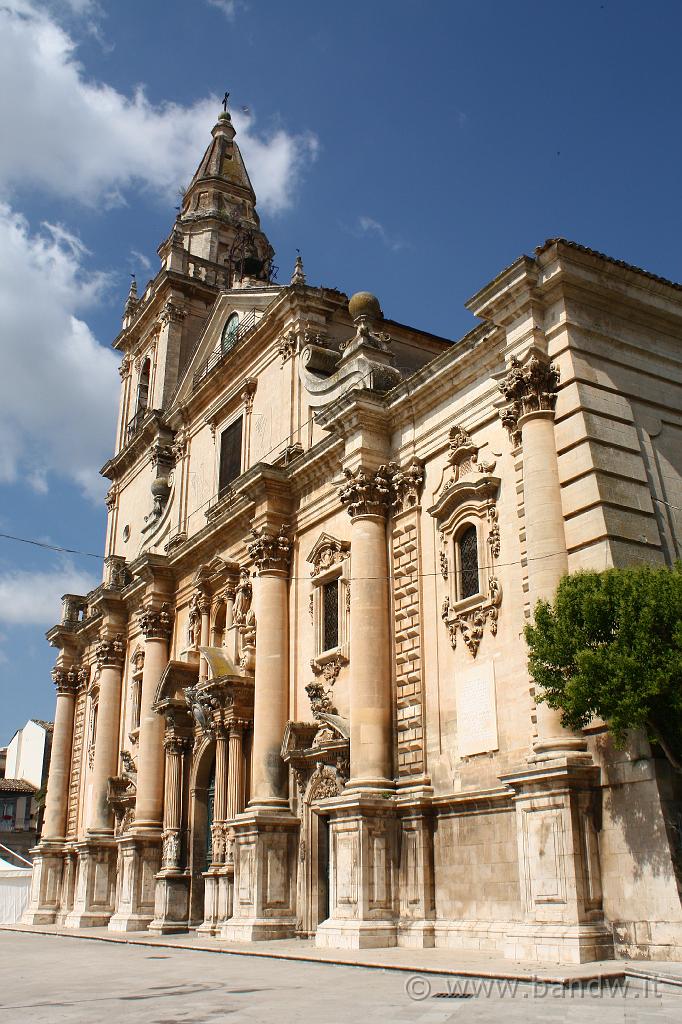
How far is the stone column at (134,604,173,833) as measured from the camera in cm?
2800

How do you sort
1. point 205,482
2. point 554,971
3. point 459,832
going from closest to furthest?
point 554,971, point 459,832, point 205,482

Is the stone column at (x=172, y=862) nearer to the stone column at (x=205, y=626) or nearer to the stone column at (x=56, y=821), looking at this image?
the stone column at (x=205, y=626)

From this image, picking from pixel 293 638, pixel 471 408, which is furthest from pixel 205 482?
pixel 471 408

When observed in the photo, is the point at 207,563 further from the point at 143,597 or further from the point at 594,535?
the point at 594,535

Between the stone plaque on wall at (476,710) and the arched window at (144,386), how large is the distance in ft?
81.6

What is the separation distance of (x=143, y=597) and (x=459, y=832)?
17175 millimetres

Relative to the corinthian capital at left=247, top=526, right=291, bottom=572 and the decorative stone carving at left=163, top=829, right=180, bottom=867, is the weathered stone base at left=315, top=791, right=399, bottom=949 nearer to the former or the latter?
the corinthian capital at left=247, top=526, right=291, bottom=572

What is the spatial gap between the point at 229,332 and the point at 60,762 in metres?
17.8

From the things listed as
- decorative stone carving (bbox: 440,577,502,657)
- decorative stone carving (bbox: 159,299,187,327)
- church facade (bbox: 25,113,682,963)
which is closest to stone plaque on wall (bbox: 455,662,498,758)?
church facade (bbox: 25,113,682,963)

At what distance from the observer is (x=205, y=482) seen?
1183 inches

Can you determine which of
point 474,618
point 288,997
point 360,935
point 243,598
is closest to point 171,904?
point 243,598

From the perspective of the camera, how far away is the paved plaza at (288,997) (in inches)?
359

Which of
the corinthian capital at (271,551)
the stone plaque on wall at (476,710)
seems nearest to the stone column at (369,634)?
the stone plaque on wall at (476,710)

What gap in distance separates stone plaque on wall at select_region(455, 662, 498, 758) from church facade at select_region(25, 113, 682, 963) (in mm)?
55
